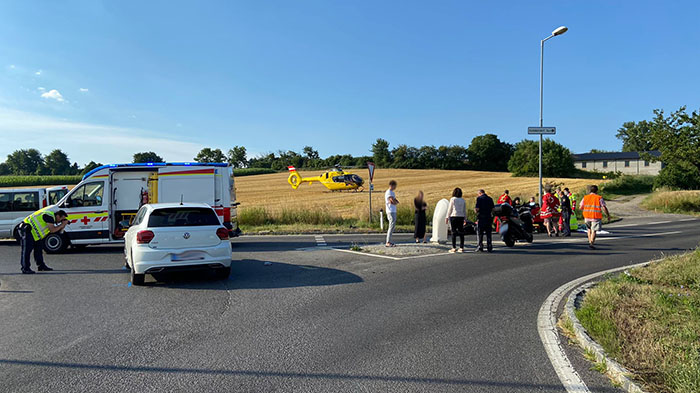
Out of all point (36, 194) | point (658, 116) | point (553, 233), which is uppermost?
point (658, 116)

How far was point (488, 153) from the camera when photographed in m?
98.2

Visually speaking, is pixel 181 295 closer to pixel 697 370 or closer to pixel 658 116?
pixel 697 370

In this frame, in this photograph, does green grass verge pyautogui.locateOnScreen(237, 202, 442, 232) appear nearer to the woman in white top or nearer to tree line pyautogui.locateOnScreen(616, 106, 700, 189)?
the woman in white top

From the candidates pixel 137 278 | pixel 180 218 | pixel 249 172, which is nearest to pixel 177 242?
pixel 180 218

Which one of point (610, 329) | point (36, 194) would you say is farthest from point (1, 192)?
point (610, 329)

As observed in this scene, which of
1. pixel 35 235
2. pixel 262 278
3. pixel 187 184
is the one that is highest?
pixel 187 184

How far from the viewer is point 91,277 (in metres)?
9.68

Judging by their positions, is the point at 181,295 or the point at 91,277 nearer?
A: the point at 181,295

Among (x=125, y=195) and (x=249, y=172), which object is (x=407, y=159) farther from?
Result: (x=125, y=195)

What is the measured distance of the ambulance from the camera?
44.8 feet

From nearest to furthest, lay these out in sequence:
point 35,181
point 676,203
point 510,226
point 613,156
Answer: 1. point 510,226
2. point 676,203
3. point 35,181
4. point 613,156

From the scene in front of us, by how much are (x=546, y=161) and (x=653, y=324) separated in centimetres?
7417

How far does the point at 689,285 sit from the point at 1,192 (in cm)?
1982

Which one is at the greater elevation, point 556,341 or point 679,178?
point 679,178
